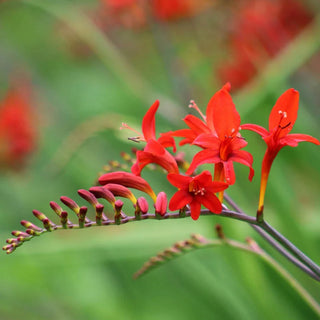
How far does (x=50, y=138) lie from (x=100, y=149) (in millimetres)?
253

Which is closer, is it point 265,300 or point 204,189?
point 204,189

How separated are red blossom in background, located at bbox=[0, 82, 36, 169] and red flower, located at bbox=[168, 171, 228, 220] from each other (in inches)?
46.0

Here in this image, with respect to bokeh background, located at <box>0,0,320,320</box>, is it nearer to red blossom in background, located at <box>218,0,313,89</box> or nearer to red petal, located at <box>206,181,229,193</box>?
red blossom in background, located at <box>218,0,313,89</box>

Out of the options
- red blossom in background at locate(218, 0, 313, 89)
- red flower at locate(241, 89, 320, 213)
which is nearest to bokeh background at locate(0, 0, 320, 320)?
red blossom in background at locate(218, 0, 313, 89)

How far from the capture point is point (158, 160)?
0.49 meters

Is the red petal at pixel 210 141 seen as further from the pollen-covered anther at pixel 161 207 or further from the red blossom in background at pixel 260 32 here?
the red blossom in background at pixel 260 32

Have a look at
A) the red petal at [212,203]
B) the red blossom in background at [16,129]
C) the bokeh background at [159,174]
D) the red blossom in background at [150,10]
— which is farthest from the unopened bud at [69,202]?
the red blossom in background at [16,129]

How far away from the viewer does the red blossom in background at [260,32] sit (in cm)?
136

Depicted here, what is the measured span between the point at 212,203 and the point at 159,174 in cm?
83

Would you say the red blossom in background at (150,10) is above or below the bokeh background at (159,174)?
above

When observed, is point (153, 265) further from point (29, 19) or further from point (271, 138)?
point (29, 19)

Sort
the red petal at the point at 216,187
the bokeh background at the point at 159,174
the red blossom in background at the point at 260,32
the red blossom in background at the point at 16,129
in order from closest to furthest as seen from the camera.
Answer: the red petal at the point at 216,187 → the bokeh background at the point at 159,174 → the red blossom in background at the point at 260,32 → the red blossom in background at the point at 16,129

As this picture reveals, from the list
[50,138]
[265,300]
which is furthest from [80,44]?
[265,300]

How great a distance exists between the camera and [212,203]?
1.39 ft
